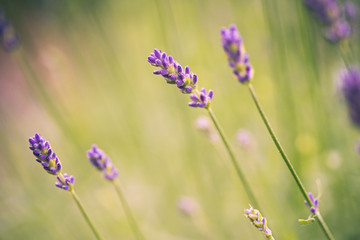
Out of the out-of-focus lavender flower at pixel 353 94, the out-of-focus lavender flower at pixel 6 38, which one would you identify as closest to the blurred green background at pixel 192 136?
the out-of-focus lavender flower at pixel 6 38

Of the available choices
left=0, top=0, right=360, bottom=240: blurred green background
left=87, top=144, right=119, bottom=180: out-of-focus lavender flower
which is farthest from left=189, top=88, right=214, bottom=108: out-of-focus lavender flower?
left=0, top=0, right=360, bottom=240: blurred green background

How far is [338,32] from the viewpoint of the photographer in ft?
5.80

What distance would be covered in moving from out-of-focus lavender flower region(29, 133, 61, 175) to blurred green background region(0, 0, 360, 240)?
0.97 meters

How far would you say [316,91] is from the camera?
2.28 metres

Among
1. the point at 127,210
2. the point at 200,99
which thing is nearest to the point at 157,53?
the point at 200,99

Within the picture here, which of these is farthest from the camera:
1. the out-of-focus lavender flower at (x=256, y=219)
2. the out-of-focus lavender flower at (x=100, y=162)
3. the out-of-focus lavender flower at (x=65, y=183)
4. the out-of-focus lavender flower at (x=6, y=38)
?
the out-of-focus lavender flower at (x=6, y=38)

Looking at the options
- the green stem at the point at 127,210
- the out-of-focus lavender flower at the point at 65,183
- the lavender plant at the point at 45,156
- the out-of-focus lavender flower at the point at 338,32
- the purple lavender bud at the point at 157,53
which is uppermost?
the out-of-focus lavender flower at the point at 338,32

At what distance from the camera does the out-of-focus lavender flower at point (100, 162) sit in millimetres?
1337

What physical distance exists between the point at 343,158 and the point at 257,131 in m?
0.95

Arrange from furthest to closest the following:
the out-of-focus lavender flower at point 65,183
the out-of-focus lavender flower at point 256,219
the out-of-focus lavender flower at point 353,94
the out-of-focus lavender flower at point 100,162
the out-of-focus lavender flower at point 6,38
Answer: the out-of-focus lavender flower at point 6,38 < the out-of-focus lavender flower at point 353,94 < the out-of-focus lavender flower at point 100,162 < the out-of-focus lavender flower at point 65,183 < the out-of-focus lavender flower at point 256,219

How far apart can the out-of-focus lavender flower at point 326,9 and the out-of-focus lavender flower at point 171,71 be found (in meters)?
1.15

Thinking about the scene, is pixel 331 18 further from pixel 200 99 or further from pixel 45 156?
pixel 45 156

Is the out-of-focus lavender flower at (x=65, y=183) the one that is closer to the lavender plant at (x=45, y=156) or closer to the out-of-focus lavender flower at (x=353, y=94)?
the lavender plant at (x=45, y=156)

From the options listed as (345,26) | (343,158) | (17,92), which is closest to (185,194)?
(343,158)
